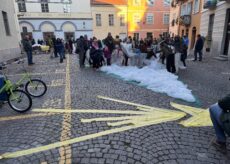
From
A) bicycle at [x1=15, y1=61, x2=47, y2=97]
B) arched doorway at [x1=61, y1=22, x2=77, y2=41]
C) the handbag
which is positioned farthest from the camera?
arched doorway at [x1=61, y1=22, x2=77, y2=41]

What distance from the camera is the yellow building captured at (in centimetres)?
3903

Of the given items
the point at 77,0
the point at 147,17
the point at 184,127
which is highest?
the point at 77,0

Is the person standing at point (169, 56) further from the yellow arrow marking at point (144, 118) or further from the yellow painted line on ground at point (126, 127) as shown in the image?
the yellow painted line on ground at point (126, 127)

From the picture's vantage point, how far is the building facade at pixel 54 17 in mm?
35188

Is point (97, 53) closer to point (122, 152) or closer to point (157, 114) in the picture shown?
point (157, 114)

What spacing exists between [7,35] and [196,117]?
50.8 feet

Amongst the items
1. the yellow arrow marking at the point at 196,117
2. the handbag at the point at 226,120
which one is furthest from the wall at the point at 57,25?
the handbag at the point at 226,120

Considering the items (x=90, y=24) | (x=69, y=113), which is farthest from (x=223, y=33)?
(x=90, y=24)

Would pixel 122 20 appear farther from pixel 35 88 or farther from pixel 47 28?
pixel 35 88

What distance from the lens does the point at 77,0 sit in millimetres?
36812

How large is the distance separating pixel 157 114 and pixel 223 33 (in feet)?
40.6

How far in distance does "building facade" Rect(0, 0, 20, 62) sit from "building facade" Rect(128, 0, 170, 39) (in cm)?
2809

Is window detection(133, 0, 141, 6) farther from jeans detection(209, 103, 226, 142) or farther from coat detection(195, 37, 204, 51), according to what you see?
jeans detection(209, 103, 226, 142)

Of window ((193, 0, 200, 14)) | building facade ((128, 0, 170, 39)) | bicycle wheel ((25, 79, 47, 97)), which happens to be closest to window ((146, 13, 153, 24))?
building facade ((128, 0, 170, 39))
